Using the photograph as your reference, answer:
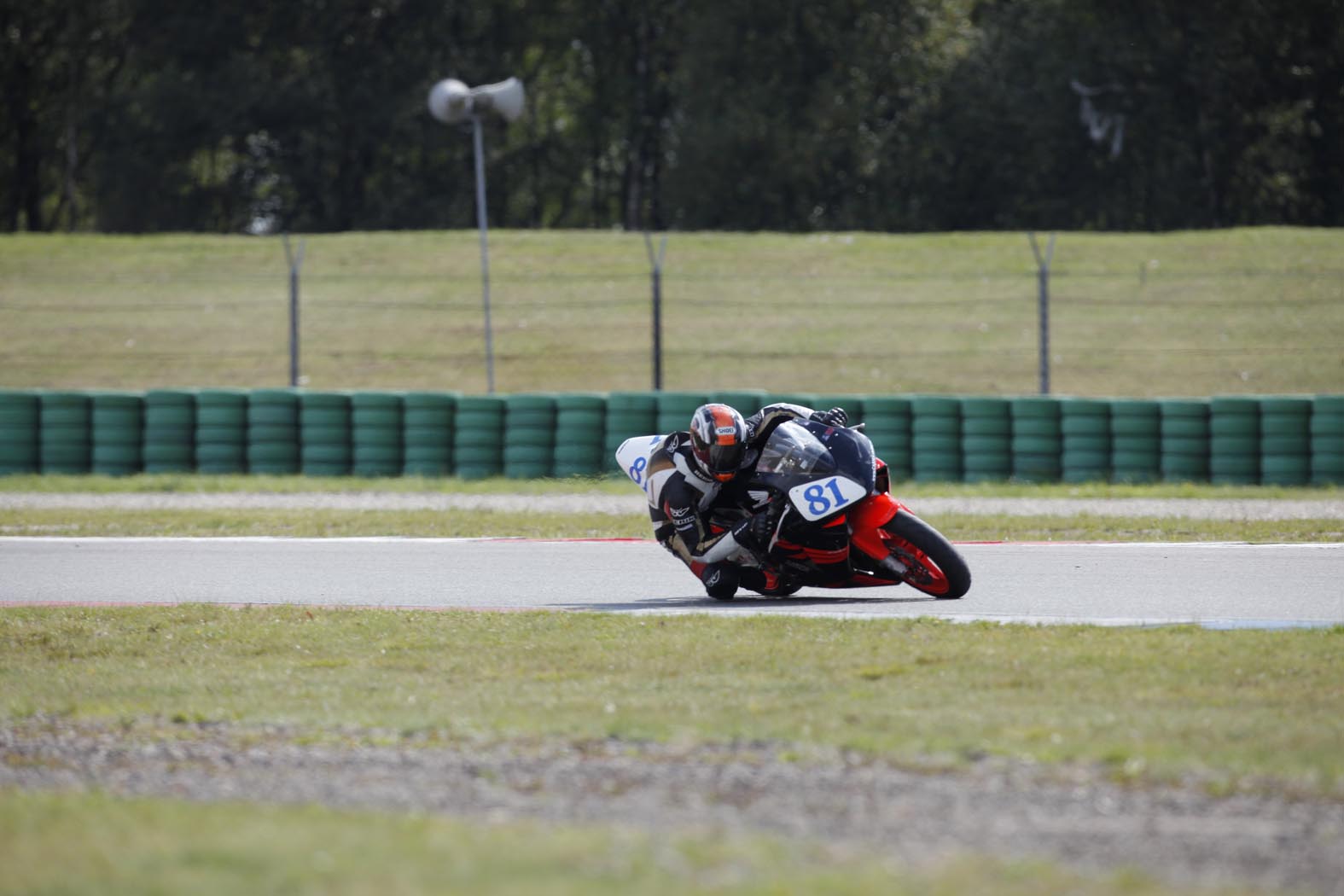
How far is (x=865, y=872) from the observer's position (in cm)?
412

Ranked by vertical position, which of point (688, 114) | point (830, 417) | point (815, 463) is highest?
point (688, 114)

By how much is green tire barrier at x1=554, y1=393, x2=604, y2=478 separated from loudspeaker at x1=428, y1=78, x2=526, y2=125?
21.0 ft

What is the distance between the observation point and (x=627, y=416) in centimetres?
1648

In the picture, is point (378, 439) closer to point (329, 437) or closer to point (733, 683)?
point (329, 437)

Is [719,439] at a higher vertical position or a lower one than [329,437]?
higher

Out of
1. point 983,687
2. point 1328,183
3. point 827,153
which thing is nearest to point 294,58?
point 827,153

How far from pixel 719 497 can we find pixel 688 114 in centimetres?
3368

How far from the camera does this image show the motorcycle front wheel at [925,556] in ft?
28.9

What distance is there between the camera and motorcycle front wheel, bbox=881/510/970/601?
28.9ft

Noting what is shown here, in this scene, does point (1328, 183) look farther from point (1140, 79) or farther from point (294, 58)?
point (294, 58)

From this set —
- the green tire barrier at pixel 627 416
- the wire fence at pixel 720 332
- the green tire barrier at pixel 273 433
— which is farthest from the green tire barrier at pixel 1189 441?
the green tire barrier at pixel 273 433

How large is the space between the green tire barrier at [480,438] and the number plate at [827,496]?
28.6 ft

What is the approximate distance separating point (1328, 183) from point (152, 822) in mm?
36538

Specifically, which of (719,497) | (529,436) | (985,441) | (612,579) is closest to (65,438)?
(529,436)
